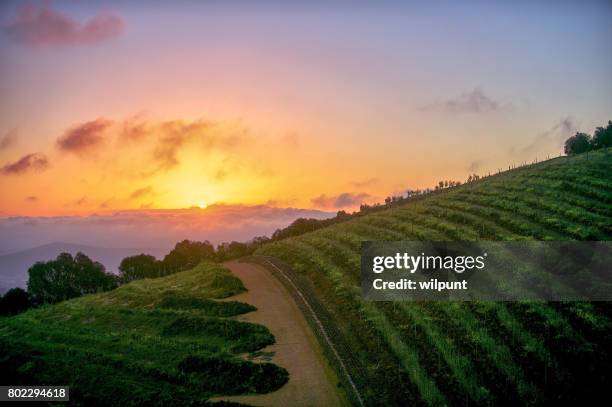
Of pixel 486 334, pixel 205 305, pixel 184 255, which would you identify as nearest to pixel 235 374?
pixel 486 334

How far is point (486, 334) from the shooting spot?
990 inches

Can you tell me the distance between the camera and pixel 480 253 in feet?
120

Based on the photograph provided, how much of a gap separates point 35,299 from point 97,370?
181 ft

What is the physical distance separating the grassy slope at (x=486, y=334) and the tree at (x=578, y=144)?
108ft

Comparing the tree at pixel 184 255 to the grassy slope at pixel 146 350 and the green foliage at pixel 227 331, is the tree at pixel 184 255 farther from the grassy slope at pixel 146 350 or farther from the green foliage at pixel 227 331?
the green foliage at pixel 227 331

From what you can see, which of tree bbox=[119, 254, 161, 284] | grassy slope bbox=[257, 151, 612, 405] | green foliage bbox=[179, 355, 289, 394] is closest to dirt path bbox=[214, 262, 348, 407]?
green foliage bbox=[179, 355, 289, 394]

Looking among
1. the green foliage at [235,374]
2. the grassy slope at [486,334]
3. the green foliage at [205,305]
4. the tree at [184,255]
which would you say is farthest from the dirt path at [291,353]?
the tree at [184,255]

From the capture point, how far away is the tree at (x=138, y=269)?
285 feet

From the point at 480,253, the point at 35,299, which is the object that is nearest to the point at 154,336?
the point at 480,253

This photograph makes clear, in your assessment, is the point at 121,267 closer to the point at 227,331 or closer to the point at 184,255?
the point at 184,255

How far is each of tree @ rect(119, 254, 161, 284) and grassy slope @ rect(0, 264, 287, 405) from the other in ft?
149

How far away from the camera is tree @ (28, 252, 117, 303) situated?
233ft

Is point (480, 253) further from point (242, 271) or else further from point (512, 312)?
point (242, 271)

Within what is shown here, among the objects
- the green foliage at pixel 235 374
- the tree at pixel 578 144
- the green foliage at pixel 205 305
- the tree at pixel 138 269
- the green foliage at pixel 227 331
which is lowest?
the green foliage at pixel 235 374
